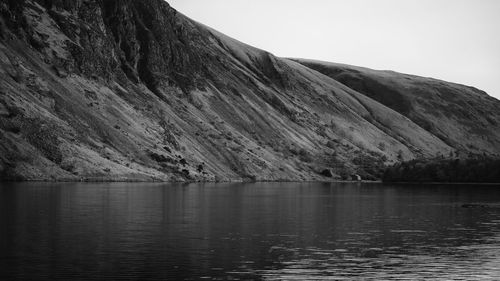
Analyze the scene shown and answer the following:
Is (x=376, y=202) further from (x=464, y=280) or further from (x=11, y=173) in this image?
(x=464, y=280)

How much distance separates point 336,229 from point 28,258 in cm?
3407

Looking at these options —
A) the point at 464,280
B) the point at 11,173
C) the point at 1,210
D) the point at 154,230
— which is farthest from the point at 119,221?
the point at 11,173

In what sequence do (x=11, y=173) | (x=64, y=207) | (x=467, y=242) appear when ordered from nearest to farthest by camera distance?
(x=467, y=242), (x=64, y=207), (x=11, y=173)

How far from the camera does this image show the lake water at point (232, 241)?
44219 mm

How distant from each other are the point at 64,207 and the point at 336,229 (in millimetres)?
30192

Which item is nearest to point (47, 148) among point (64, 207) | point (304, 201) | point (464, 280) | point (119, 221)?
point (304, 201)

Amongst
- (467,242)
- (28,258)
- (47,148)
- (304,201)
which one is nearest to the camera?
(28,258)

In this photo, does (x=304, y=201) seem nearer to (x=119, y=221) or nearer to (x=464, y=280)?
(x=119, y=221)

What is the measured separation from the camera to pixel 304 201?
371 feet

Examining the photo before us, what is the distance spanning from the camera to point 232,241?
5834cm

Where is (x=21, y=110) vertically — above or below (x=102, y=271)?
above

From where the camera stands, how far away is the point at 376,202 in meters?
117

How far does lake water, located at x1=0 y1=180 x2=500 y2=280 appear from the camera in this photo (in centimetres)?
4422

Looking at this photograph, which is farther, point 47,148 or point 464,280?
point 47,148
